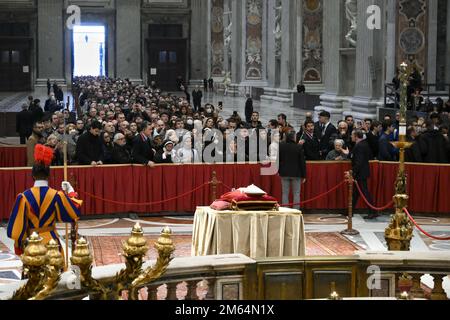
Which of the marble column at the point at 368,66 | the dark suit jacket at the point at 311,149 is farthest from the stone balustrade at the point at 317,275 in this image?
the marble column at the point at 368,66

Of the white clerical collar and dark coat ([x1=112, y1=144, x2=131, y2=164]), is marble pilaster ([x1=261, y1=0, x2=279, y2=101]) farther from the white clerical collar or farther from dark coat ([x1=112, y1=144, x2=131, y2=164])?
the white clerical collar

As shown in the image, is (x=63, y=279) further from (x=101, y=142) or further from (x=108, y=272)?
(x=101, y=142)

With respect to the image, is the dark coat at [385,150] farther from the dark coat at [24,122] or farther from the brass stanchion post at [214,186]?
the dark coat at [24,122]

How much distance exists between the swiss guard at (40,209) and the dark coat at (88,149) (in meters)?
7.94

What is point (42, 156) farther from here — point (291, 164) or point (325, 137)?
point (325, 137)

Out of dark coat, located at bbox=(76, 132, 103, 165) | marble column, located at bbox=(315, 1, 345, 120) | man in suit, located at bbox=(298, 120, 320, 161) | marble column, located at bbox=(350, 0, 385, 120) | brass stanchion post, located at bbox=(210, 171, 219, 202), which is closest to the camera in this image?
brass stanchion post, located at bbox=(210, 171, 219, 202)

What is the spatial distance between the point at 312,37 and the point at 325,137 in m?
21.6

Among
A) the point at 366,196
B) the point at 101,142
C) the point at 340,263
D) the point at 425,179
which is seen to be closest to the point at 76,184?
the point at 101,142

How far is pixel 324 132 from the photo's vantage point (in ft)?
65.8

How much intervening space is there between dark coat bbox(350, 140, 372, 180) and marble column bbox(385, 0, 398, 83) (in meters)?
13.5

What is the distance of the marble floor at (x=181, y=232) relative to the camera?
1405 cm

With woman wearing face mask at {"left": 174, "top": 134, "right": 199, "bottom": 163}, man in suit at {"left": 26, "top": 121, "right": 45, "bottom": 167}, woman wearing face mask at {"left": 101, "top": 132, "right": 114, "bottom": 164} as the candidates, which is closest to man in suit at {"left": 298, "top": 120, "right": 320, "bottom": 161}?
woman wearing face mask at {"left": 174, "top": 134, "right": 199, "bottom": 163}

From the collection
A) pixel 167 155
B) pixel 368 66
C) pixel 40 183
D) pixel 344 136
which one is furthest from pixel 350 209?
pixel 368 66

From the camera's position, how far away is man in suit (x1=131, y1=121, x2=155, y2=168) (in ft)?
57.6
